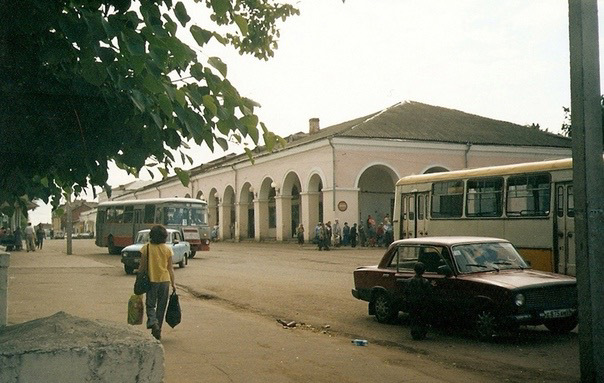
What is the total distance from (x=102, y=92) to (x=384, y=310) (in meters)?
8.50

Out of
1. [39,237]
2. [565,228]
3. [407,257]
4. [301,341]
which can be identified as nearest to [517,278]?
[407,257]

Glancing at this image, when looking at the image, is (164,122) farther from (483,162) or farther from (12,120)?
(483,162)

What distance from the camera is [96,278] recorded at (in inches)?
859

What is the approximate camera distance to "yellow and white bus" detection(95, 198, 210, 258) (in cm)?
3466

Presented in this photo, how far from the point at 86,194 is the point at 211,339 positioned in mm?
5001

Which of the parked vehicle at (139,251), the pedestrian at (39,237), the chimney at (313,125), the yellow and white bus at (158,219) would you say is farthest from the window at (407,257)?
the pedestrian at (39,237)

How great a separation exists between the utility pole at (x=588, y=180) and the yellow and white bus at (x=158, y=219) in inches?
1076

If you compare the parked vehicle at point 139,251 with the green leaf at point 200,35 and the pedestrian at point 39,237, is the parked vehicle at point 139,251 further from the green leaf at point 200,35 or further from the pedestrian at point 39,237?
the pedestrian at point 39,237

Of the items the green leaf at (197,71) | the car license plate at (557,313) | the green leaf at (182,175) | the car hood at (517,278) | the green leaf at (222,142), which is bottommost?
the car license plate at (557,313)

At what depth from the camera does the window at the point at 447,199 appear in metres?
20.0

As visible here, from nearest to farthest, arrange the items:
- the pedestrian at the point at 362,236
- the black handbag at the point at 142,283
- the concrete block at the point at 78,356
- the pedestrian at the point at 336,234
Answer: the concrete block at the point at 78,356, the black handbag at the point at 142,283, the pedestrian at the point at 336,234, the pedestrian at the point at 362,236

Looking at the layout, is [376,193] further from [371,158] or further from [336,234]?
[336,234]

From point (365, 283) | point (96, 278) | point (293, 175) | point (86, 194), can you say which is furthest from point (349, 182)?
point (86, 194)

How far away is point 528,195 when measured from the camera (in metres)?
17.3
